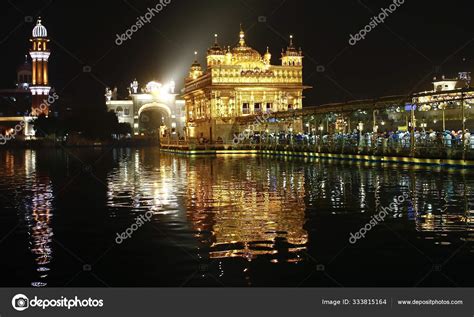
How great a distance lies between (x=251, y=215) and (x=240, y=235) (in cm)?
280

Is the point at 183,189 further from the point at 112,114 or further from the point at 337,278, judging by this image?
the point at 112,114

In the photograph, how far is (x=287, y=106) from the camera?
78.9 m

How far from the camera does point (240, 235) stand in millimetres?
12727

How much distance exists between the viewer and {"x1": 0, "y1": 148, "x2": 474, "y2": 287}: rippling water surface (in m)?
9.62

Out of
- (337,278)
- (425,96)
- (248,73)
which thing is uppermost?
(248,73)

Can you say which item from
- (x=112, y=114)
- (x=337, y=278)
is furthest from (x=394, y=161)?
(x=112, y=114)

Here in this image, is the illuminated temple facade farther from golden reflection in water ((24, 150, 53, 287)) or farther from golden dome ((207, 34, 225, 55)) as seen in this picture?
golden reflection in water ((24, 150, 53, 287))

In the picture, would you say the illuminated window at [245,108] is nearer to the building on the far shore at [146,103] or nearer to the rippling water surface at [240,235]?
the building on the far shore at [146,103]

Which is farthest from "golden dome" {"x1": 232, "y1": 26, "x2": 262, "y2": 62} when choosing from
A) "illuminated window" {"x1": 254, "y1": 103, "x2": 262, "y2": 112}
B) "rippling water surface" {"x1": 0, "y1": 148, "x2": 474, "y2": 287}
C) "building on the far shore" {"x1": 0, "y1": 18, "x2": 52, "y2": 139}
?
"rippling water surface" {"x1": 0, "y1": 148, "x2": 474, "y2": 287}

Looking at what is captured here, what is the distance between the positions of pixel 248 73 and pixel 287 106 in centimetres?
632

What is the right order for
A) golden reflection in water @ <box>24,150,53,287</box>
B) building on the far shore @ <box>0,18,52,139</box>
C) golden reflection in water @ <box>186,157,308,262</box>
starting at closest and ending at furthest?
golden reflection in water @ <box>24,150,53,287</box>
golden reflection in water @ <box>186,157,308,262</box>
building on the far shore @ <box>0,18,52,139</box>

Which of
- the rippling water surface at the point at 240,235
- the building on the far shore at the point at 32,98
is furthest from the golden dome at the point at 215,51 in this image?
the rippling water surface at the point at 240,235

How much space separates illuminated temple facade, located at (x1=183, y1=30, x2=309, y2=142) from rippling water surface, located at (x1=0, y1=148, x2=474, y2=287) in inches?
2021

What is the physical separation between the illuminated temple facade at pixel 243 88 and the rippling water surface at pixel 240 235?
51.3m
